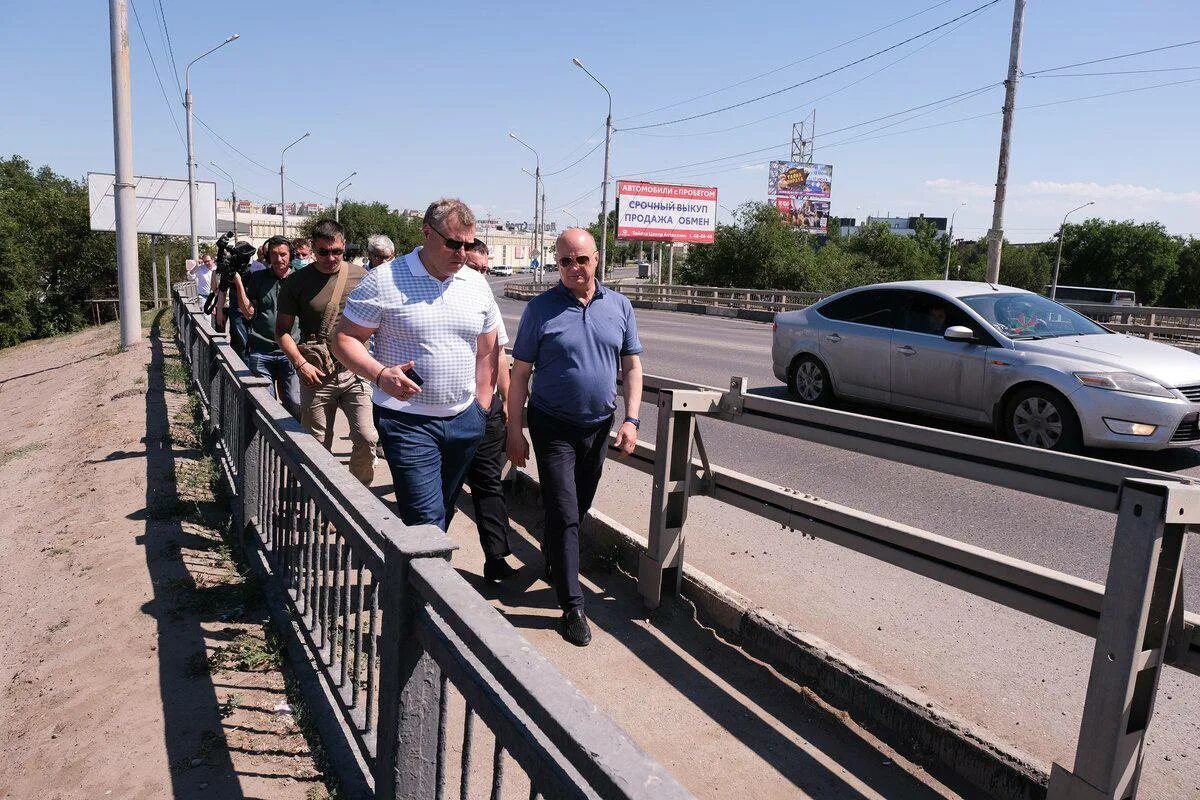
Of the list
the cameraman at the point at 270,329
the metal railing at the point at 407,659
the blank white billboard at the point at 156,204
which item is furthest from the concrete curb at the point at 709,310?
the metal railing at the point at 407,659

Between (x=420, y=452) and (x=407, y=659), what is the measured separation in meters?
1.57

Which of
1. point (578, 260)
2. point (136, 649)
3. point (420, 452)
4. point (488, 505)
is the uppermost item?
point (578, 260)

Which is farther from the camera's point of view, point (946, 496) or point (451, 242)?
point (946, 496)

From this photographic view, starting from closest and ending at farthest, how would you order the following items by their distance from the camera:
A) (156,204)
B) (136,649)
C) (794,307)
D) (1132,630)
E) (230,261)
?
(1132,630) → (136,649) → (230,261) → (794,307) → (156,204)

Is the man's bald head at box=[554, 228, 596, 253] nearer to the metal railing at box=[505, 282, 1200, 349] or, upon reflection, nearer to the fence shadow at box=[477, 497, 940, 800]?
the fence shadow at box=[477, 497, 940, 800]

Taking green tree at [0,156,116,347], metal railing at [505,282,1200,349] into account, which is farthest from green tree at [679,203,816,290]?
green tree at [0,156,116,347]

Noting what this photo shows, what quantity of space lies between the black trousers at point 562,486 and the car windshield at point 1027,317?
591 centimetres

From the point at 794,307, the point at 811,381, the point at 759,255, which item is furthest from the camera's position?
the point at 759,255

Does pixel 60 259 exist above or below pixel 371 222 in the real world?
below

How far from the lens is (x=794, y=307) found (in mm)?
30672

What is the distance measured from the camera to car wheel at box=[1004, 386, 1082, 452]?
7887mm

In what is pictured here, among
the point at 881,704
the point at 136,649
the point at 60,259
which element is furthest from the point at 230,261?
the point at 60,259

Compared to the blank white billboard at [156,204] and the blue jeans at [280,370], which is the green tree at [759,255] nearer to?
the blank white billboard at [156,204]

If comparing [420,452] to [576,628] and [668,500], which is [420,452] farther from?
[668,500]
